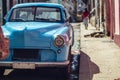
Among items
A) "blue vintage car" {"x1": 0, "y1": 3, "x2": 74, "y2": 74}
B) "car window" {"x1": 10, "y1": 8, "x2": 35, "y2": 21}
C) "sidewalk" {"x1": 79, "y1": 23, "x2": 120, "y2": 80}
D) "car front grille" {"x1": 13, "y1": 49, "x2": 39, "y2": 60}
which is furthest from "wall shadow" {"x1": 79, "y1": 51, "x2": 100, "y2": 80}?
"car window" {"x1": 10, "y1": 8, "x2": 35, "y2": 21}

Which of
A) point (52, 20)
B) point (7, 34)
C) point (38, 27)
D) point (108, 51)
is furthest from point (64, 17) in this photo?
point (108, 51)

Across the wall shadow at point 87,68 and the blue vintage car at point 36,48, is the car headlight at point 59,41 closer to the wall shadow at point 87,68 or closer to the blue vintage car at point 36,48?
the blue vintage car at point 36,48

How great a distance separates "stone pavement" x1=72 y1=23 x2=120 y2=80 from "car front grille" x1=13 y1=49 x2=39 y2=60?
1.18 meters

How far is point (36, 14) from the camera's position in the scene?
998 centimetres

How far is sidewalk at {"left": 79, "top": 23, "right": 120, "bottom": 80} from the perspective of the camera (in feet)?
29.6

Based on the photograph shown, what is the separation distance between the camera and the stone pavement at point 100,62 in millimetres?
9000

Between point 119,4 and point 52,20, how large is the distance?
16.3 ft

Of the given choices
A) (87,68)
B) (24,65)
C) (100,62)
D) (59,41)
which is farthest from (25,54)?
(100,62)

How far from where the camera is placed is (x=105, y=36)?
18.3 metres

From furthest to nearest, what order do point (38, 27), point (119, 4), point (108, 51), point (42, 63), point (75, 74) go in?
point (119, 4) < point (108, 51) < point (75, 74) < point (38, 27) < point (42, 63)

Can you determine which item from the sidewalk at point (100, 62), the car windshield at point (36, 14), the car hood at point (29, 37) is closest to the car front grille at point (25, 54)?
the car hood at point (29, 37)

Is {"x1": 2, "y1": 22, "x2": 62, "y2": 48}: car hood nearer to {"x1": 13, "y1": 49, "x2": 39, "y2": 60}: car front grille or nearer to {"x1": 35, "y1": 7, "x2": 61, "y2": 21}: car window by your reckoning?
{"x1": 13, "y1": 49, "x2": 39, "y2": 60}: car front grille

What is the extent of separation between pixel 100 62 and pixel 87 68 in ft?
2.56

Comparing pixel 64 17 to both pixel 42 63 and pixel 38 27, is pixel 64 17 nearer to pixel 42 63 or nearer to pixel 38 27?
pixel 38 27
